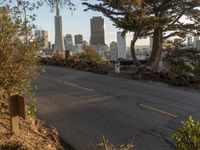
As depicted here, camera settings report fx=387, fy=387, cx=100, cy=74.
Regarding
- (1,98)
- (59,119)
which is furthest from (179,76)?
(1,98)

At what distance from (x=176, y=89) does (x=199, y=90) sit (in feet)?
4.19

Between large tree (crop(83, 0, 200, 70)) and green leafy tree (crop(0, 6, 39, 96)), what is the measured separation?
46.6 ft

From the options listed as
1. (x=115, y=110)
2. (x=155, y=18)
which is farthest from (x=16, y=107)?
(x=155, y=18)

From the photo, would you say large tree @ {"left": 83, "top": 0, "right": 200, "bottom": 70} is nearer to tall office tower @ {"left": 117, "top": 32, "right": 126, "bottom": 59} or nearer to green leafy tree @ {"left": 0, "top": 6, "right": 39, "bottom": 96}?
green leafy tree @ {"left": 0, "top": 6, "right": 39, "bottom": 96}

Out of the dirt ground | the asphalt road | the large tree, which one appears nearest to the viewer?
the dirt ground

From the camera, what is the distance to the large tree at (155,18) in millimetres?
25016

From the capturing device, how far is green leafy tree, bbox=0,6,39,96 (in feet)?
29.5

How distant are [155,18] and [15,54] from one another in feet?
57.0

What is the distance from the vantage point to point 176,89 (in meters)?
20.1

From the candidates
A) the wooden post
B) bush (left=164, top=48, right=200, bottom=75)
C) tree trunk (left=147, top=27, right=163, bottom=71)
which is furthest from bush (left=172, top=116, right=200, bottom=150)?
bush (left=164, top=48, right=200, bottom=75)

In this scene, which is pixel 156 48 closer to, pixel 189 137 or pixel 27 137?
pixel 27 137

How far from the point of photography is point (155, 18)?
83.1 feet

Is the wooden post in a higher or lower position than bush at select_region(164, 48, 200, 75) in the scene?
higher

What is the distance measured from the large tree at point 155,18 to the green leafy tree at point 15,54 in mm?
14214
